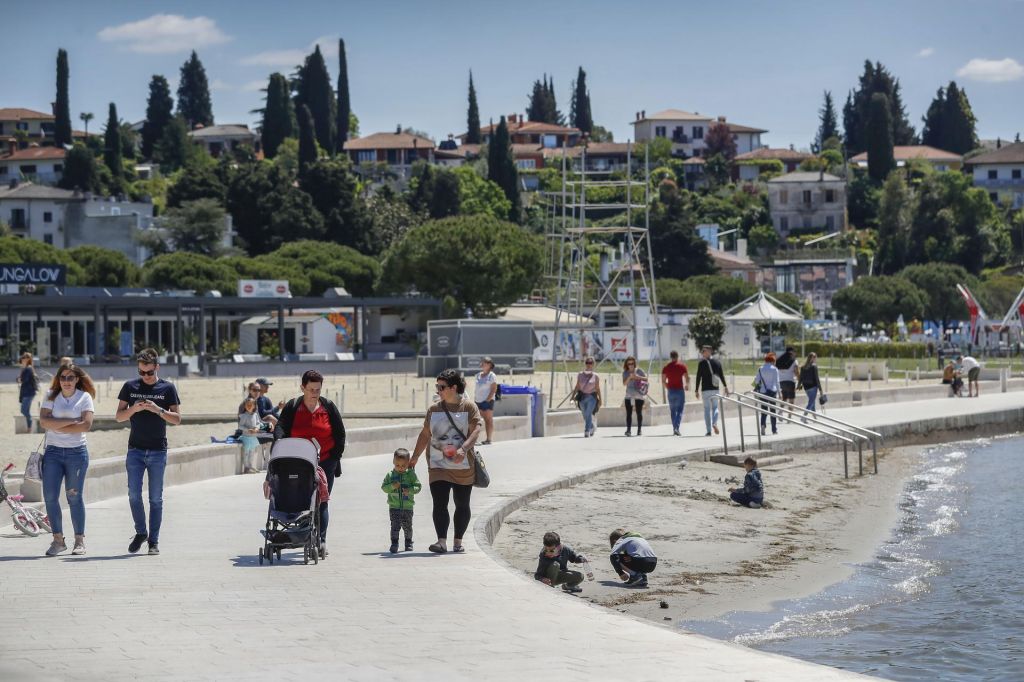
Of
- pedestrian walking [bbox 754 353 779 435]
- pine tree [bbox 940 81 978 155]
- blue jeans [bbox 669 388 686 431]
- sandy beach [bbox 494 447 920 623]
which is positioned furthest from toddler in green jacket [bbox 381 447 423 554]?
pine tree [bbox 940 81 978 155]

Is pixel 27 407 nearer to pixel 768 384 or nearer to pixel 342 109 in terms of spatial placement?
pixel 768 384

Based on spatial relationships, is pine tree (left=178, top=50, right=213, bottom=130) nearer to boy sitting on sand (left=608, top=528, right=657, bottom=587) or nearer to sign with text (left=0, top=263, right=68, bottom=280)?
sign with text (left=0, top=263, right=68, bottom=280)

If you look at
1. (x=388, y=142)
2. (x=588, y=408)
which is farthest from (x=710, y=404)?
(x=388, y=142)

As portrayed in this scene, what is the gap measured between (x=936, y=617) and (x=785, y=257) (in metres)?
113

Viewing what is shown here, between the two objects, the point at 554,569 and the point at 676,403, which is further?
the point at 676,403

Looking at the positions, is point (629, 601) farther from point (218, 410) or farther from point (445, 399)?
point (218, 410)

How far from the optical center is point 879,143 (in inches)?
6073

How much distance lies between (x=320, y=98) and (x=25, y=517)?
485ft

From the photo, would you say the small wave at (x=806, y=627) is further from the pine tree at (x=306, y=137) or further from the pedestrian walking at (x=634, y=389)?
the pine tree at (x=306, y=137)

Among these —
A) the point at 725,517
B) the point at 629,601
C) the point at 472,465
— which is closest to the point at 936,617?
the point at 629,601

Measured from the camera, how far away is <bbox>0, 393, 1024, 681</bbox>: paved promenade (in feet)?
24.6

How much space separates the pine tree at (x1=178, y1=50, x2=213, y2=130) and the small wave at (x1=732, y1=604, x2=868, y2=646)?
18945cm

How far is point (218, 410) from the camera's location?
132 ft

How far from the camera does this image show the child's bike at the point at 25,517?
12.5 metres
